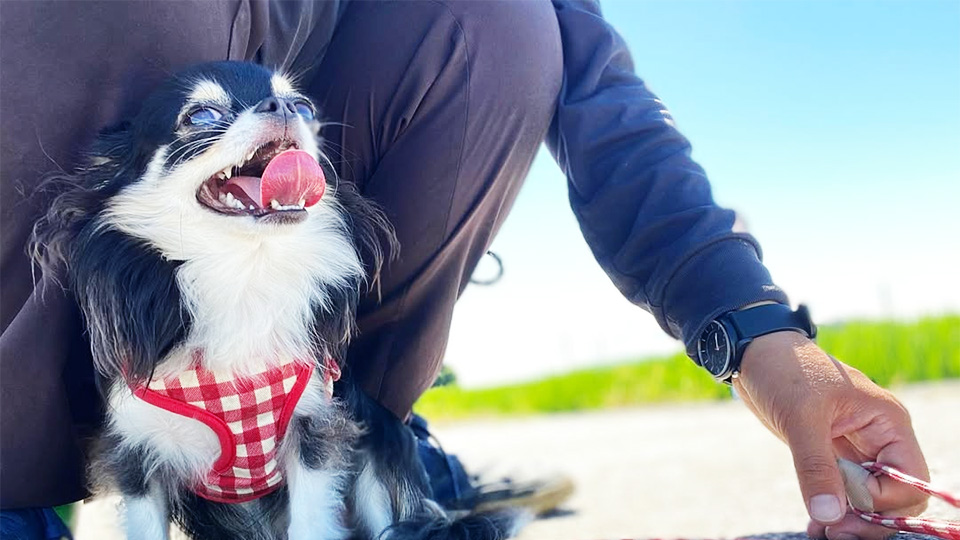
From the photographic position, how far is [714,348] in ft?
5.30

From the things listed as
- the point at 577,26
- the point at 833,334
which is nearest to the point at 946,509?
the point at 577,26

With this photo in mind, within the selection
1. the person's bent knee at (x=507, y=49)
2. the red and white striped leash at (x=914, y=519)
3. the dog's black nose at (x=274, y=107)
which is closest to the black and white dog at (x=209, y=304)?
the dog's black nose at (x=274, y=107)

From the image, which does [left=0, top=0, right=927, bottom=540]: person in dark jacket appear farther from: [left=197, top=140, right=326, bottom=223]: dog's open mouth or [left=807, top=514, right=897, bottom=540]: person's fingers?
[left=197, top=140, right=326, bottom=223]: dog's open mouth

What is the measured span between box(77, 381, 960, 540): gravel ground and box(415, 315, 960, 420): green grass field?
2.58 ft

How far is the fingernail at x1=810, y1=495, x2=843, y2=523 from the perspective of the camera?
1.39 metres

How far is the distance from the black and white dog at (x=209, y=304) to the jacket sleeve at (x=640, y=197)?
58cm

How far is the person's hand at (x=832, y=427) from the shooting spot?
1.40m

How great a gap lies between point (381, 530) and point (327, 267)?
1.84ft

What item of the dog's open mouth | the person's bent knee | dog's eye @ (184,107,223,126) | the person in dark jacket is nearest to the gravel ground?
the person in dark jacket

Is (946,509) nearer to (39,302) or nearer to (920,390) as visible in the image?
(39,302)

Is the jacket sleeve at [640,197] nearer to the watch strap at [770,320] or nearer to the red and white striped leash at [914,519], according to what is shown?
the watch strap at [770,320]

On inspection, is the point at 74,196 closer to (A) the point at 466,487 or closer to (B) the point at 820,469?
(A) the point at 466,487

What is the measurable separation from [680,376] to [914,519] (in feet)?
22.4

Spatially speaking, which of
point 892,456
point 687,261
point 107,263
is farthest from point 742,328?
point 107,263
